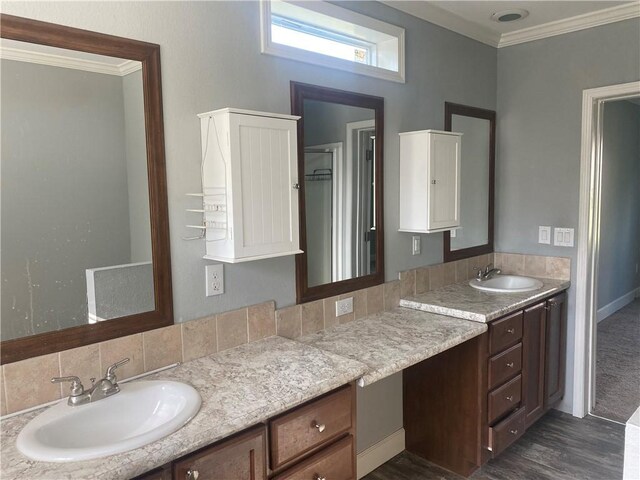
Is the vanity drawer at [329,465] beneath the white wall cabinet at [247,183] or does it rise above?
beneath

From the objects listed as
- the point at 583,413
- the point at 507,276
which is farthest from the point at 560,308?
the point at 583,413

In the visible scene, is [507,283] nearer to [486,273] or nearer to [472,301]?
[486,273]

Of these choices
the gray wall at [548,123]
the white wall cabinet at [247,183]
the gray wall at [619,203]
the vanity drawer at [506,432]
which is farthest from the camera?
the gray wall at [619,203]

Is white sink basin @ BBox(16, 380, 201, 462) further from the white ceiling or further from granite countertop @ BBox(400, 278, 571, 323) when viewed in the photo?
the white ceiling

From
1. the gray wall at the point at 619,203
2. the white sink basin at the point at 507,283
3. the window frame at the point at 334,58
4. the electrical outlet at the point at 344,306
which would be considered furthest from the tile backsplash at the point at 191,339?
the gray wall at the point at 619,203

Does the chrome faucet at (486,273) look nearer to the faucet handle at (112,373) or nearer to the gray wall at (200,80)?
the gray wall at (200,80)

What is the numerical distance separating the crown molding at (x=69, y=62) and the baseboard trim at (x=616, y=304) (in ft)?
16.8

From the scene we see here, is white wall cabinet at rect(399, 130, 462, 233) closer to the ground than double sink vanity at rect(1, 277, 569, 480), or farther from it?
farther from it

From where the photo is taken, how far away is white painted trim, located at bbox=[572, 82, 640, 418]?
9.99 ft

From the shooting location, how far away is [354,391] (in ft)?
5.72

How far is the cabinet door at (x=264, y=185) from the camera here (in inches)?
69.5

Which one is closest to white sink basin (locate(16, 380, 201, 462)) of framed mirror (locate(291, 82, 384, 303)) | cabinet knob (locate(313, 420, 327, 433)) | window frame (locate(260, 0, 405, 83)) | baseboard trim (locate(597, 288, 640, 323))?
cabinet knob (locate(313, 420, 327, 433))

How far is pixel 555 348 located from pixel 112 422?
2.65 metres

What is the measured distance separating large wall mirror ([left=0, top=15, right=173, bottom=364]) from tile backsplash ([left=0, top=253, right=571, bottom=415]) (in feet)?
0.14
